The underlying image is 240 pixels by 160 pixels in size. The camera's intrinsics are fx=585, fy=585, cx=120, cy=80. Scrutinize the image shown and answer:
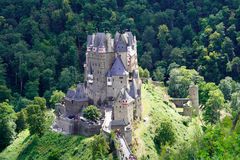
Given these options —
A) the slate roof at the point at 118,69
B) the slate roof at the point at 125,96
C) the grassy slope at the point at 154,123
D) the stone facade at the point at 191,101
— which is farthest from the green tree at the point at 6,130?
the stone facade at the point at 191,101

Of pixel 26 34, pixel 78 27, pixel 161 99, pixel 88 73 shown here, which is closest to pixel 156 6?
pixel 78 27

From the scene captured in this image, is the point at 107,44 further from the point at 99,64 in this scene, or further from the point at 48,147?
the point at 48,147

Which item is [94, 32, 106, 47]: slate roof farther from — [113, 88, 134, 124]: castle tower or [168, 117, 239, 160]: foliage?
[168, 117, 239, 160]: foliage

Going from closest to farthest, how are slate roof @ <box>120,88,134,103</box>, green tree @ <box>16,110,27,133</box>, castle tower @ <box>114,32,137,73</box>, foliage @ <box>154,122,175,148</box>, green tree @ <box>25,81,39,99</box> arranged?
slate roof @ <box>120,88,134,103</box>
foliage @ <box>154,122,175,148</box>
castle tower @ <box>114,32,137,73</box>
green tree @ <box>16,110,27,133</box>
green tree @ <box>25,81,39,99</box>

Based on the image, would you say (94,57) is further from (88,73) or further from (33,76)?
(33,76)

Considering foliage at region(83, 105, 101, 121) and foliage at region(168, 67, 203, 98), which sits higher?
foliage at region(168, 67, 203, 98)

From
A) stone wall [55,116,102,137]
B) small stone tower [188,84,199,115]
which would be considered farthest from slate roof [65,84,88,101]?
small stone tower [188,84,199,115]

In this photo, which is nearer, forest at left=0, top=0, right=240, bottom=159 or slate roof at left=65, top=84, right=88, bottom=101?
slate roof at left=65, top=84, right=88, bottom=101
